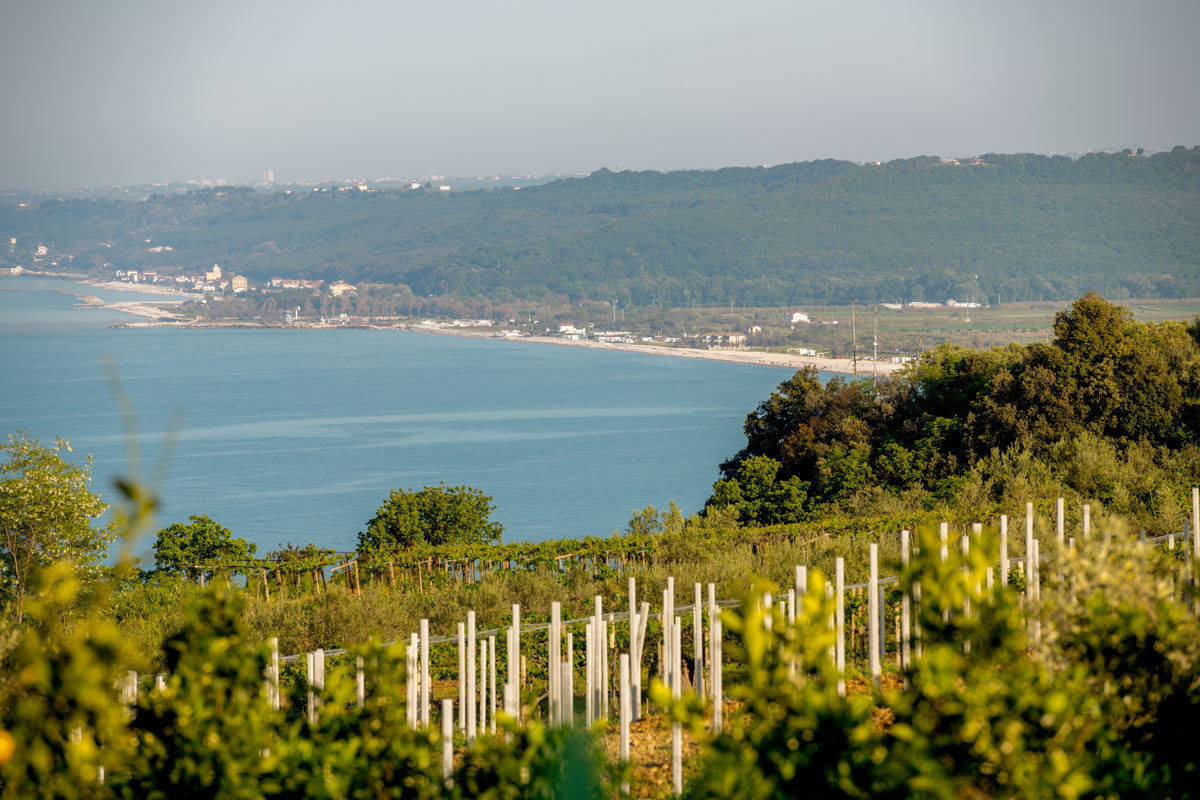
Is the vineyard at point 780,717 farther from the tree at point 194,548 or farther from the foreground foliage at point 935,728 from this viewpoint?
the tree at point 194,548

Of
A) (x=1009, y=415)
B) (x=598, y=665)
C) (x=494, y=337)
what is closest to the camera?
(x=598, y=665)

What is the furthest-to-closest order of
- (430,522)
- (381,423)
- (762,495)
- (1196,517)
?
(381,423)
(762,495)
(430,522)
(1196,517)

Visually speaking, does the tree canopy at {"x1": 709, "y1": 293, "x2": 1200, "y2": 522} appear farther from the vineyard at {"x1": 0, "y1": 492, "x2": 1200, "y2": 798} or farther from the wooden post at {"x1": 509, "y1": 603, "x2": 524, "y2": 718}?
the vineyard at {"x1": 0, "y1": 492, "x2": 1200, "y2": 798}

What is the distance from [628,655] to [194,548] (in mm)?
10113

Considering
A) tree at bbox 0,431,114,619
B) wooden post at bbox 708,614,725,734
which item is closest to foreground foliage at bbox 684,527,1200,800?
wooden post at bbox 708,614,725,734

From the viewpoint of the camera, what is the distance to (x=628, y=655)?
7258 millimetres

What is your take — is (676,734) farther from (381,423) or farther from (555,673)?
(381,423)

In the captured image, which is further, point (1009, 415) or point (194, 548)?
point (1009, 415)

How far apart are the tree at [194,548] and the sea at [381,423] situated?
7179mm

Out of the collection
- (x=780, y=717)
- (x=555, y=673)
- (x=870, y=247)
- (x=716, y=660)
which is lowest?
(x=555, y=673)

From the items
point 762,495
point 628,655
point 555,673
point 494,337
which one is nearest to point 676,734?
point 555,673

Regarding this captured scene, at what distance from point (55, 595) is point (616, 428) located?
6164cm

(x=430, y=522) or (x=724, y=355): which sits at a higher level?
(x=724, y=355)

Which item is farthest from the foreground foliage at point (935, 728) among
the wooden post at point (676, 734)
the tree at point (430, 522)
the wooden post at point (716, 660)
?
the tree at point (430, 522)
